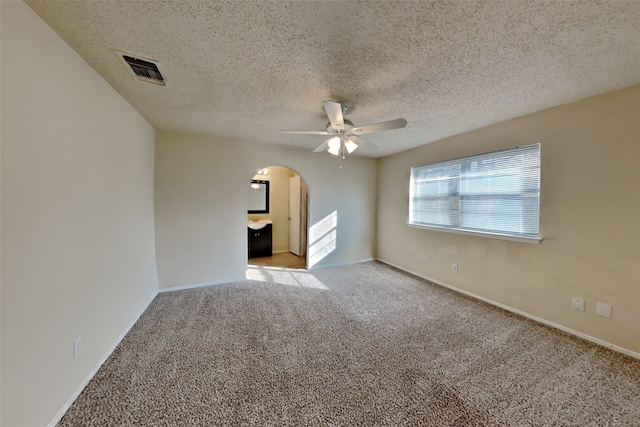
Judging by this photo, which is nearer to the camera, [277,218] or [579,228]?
[579,228]

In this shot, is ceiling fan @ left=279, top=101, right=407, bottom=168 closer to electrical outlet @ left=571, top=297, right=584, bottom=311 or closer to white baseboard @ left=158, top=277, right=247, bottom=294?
electrical outlet @ left=571, top=297, right=584, bottom=311

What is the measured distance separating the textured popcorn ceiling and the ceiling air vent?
7 centimetres

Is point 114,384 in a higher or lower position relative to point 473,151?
lower

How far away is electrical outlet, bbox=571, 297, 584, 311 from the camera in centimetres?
229

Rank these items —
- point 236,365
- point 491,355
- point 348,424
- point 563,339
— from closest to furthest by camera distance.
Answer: point 348,424, point 236,365, point 491,355, point 563,339

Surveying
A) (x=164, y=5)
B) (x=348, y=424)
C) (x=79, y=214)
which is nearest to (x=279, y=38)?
(x=164, y=5)

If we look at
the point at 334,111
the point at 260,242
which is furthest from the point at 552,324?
the point at 260,242

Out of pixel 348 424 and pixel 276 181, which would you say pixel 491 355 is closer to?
pixel 348 424

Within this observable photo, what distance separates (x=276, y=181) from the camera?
607cm

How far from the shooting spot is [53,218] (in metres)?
1.40

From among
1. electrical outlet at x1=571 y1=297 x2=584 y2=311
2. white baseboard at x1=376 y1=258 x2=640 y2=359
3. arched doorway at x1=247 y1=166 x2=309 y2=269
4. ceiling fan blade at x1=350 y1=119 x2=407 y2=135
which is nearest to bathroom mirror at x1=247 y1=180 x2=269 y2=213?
arched doorway at x1=247 y1=166 x2=309 y2=269

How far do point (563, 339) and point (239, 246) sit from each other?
13.6ft

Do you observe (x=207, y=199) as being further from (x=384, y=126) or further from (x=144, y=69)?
(x=384, y=126)

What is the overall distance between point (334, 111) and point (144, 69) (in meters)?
1.54
